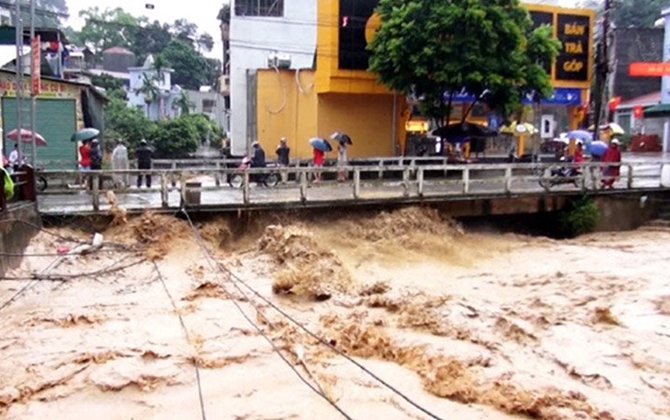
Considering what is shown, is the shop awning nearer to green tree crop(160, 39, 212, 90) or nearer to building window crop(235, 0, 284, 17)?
building window crop(235, 0, 284, 17)

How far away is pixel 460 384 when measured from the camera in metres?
6.92

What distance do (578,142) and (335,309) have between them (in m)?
15.4

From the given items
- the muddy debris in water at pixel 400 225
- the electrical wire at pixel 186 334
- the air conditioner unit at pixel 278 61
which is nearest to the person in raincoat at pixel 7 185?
the electrical wire at pixel 186 334

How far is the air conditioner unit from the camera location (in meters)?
27.9

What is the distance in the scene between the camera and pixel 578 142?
2219 cm

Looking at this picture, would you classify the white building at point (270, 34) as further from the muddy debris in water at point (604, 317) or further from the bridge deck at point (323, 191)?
the muddy debris in water at point (604, 317)

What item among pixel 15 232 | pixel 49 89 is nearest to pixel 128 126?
pixel 49 89

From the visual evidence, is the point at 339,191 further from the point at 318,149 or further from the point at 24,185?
the point at 24,185

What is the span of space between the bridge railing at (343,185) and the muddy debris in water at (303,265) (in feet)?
4.29

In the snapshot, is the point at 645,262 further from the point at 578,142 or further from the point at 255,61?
the point at 255,61

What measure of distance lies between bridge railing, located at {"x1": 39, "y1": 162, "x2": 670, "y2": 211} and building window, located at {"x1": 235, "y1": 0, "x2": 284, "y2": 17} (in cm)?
1371

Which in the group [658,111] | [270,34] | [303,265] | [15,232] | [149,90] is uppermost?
[270,34]

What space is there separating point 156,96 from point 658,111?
38.3 m

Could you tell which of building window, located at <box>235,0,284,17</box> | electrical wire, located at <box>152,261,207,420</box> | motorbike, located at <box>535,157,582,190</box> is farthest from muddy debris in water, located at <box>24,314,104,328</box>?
building window, located at <box>235,0,284,17</box>
